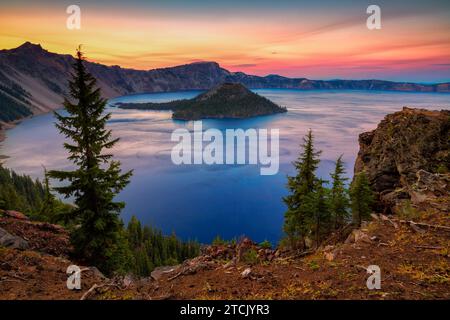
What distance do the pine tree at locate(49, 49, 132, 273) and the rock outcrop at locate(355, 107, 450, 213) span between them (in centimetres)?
1812

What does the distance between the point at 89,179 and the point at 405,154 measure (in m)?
23.7

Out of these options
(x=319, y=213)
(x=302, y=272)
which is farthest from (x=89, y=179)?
(x=319, y=213)

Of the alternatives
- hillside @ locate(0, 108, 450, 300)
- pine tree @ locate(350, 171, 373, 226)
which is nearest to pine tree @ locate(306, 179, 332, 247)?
pine tree @ locate(350, 171, 373, 226)

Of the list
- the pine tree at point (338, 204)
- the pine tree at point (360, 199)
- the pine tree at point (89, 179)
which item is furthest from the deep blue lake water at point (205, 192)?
the pine tree at point (89, 179)

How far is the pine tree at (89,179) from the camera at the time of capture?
1606 cm

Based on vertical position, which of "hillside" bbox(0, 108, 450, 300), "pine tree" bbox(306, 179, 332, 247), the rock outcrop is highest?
→ the rock outcrop

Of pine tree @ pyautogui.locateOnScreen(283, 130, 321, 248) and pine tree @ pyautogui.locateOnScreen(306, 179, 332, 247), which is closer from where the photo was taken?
pine tree @ pyautogui.locateOnScreen(306, 179, 332, 247)

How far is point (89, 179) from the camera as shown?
638 inches

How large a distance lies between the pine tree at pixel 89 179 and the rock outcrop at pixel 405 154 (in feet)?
59.4

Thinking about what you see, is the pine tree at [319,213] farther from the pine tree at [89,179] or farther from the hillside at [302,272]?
the pine tree at [89,179]

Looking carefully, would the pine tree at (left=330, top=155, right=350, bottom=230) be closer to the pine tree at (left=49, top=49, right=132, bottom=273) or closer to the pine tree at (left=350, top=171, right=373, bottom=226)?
the pine tree at (left=350, top=171, right=373, bottom=226)

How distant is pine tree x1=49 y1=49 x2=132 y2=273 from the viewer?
16.1 meters

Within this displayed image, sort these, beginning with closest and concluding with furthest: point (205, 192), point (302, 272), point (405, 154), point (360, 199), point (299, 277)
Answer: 1. point (299, 277)
2. point (302, 272)
3. point (360, 199)
4. point (405, 154)
5. point (205, 192)

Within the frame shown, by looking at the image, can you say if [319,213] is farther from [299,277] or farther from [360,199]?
[299,277]
